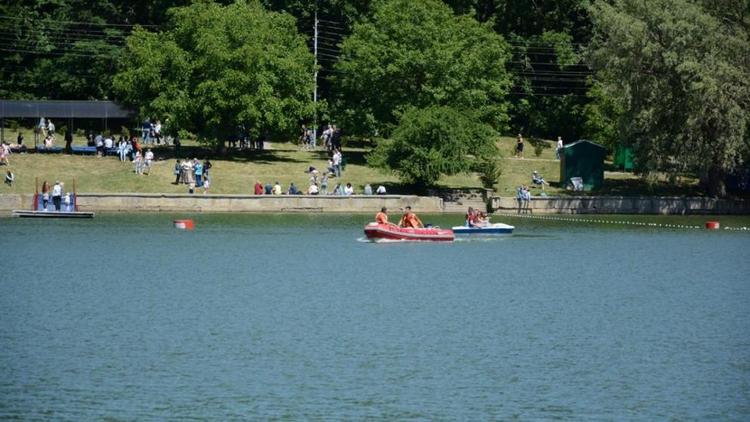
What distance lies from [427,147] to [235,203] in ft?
36.3

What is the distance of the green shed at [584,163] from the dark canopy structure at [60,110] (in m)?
25.7

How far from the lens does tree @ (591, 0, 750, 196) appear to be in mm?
73312

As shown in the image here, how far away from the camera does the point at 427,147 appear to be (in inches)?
3098

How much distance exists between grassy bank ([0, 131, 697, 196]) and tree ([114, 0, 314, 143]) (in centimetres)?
217

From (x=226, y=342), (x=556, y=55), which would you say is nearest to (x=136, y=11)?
(x=556, y=55)

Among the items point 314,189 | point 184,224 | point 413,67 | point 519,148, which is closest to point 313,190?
point 314,189

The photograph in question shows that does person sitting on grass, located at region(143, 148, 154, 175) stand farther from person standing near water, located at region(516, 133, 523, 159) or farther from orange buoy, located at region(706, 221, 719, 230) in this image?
orange buoy, located at region(706, 221, 719, 230)

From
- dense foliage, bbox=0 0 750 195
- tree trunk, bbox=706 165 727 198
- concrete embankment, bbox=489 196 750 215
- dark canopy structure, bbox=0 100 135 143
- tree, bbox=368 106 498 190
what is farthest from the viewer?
dark canopy structure, bbox=0 100 135 143

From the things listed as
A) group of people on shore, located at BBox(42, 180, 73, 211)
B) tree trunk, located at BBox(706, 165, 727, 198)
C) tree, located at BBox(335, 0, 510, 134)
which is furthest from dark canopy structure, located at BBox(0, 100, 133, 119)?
tree trunk, located at BBox(706, 165, 727, 198)

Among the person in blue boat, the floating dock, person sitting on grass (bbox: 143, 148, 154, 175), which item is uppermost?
person sitting on grass (bbox: 143, 148, 154, 175)

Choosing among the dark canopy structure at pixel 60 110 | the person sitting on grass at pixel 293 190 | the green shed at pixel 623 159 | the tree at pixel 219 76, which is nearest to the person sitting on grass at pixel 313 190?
the person sitting on grass at pixel 293 190

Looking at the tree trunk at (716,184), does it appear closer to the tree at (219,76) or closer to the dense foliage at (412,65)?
the dense foliage at (412,65)

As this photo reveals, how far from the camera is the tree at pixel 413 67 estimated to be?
3322 inches

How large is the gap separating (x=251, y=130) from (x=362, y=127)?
6.90m
